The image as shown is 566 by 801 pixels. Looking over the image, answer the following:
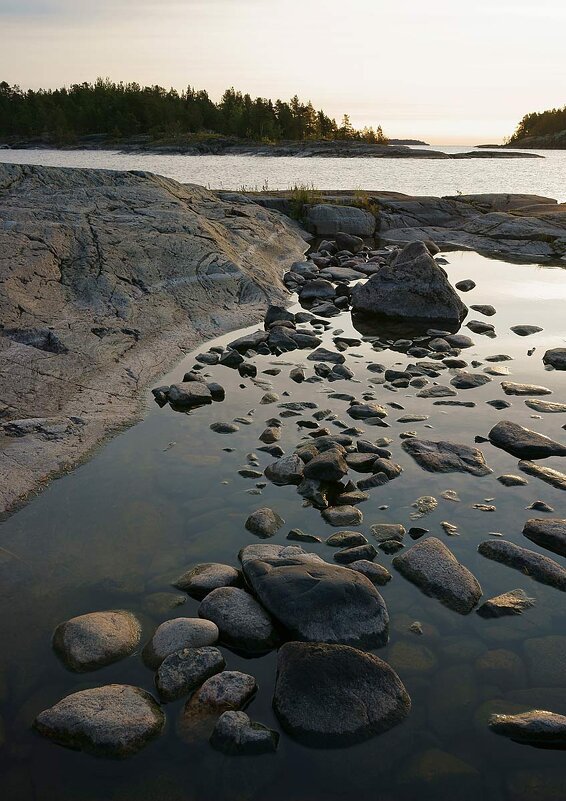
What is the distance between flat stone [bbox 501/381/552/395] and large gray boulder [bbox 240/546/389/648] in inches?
151

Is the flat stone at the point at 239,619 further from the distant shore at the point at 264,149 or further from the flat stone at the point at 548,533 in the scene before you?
the distant shore at the point at 264,149

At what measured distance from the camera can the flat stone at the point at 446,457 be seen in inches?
201

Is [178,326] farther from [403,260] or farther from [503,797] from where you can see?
[503,797]

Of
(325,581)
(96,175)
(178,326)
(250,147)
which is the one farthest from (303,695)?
(250,147)

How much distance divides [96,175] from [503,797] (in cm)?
1179

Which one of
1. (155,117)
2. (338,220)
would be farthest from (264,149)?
(338,220)

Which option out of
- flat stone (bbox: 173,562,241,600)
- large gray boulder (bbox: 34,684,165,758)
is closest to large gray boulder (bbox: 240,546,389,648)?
flat stone (bbox: 173,562,241,600)

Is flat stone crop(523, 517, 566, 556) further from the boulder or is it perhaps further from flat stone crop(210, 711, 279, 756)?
flat stone crop(210, 711, 279, 756)

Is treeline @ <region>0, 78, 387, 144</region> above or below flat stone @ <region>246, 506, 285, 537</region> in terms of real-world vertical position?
above

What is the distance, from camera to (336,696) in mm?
2869

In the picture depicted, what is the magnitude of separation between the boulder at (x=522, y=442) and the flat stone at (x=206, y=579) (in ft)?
9.03

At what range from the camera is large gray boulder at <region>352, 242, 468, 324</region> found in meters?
9.99

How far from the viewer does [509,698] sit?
Result: 9.89 ft

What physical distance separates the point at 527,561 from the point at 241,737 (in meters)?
2.07
